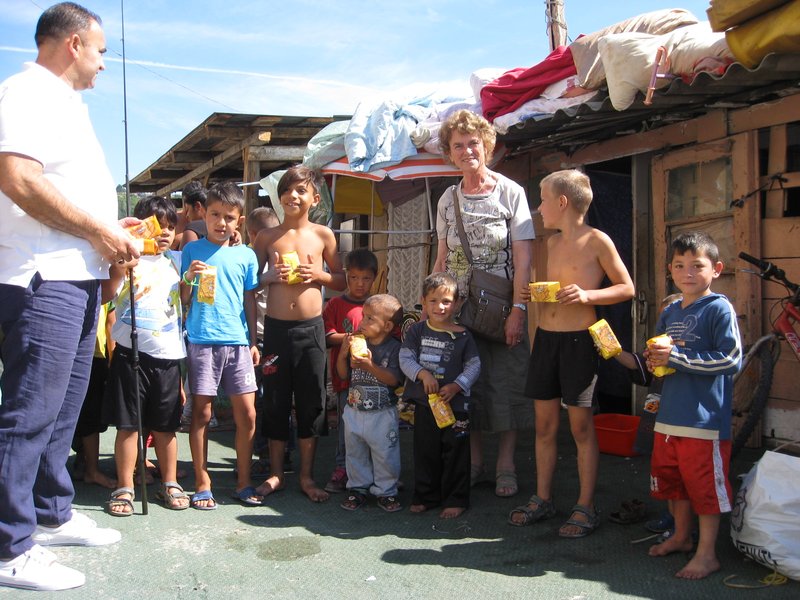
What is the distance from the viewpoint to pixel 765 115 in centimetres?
488

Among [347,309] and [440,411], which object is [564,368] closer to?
[440,411]

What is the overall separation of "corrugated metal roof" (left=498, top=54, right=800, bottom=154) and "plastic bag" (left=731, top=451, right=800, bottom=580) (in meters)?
2.06

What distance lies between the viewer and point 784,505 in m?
2.91

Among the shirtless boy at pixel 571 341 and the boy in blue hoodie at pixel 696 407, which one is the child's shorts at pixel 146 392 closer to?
the shirtless boy at pixel 571 341

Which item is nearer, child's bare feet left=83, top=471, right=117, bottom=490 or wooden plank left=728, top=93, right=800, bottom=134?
child's bare feet left=83, top=471, right=117, bottom=490

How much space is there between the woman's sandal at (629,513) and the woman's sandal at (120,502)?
7.95 ft

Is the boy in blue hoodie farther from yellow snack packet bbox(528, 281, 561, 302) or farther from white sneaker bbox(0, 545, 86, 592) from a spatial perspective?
white sneaker bbox(0, 545, 86, 592)

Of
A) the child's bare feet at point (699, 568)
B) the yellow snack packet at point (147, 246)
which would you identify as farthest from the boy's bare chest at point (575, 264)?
the yellow snack packet at point (147, 246)

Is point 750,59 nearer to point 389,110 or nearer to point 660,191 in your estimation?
point 660,191

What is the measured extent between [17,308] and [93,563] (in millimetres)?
1122

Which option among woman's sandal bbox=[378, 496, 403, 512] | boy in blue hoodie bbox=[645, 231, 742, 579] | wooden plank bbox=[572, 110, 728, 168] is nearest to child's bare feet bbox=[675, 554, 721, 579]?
boy in blue hoodie bbox=[645, 231, 742, 579]

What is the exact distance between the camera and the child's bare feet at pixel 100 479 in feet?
14.2

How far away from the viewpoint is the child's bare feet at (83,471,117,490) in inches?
171

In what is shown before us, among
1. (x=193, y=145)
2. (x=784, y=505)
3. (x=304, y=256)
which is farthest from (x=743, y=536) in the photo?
(x=193, y=145)
